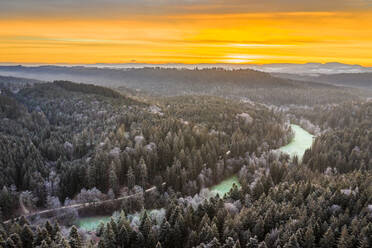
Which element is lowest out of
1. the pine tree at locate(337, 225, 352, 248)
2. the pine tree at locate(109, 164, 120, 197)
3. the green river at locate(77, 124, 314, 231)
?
the green river at locate(77, 124, 314, 231)

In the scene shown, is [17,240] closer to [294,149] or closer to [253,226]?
[253,226]

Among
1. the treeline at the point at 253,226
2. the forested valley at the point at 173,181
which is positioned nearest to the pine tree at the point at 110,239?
the treeline at the point at 253,226

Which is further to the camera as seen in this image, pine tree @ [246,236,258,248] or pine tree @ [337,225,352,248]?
pine tree @ [246,236,258,248]

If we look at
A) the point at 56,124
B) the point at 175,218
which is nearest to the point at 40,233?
the point at 175,218

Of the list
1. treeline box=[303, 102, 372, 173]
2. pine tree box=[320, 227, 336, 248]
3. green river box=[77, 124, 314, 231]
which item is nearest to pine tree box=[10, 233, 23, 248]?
green river box=[77, 124, 314, 231]

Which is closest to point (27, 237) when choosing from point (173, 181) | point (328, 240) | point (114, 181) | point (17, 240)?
point (17, 240)

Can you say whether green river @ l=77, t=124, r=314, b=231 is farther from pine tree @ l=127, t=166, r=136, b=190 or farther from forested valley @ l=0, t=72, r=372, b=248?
pine tree @ l=127, t=166, r=136, b=190

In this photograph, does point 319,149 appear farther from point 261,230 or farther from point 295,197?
point 261,230
